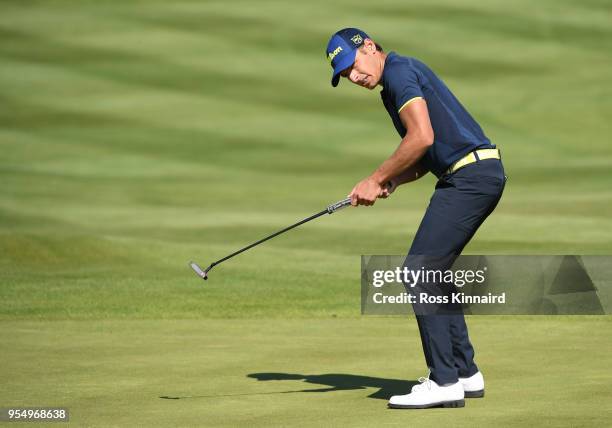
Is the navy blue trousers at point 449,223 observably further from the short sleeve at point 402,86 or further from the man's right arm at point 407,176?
the short sleeve at point 402,86

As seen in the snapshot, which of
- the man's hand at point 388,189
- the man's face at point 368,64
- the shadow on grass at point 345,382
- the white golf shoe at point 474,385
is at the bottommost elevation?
the white golf shoe at point 474,385

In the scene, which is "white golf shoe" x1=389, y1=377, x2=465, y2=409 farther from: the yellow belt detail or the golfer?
the yellow belt detail

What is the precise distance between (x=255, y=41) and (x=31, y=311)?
2457cm

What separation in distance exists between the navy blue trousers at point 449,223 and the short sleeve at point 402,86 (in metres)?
0.49

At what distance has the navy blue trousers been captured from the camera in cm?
667

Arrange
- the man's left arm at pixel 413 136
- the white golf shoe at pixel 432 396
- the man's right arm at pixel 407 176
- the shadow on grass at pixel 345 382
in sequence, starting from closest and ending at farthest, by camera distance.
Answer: the man's left arm at pixel 413 136 < the white golf shoe at pixel 432 396 < the man's right arm at pixel 407 176 < the shadow on grass at pixel 345 382

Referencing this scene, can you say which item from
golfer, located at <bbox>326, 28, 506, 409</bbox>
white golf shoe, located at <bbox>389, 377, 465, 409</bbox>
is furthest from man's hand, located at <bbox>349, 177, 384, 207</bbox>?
white golf shoe, located at <bbox>389, 377, 465, 409</bbox>

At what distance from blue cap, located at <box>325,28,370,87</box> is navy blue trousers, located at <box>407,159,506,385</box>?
2.42 feet

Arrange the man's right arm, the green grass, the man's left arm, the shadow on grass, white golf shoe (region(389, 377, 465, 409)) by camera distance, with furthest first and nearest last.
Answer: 1. the green grass
2. the shadow on grass
3. the man's right arm
4. white golf shoe (region(389, 377, 465, 409))
5. the man's left arm

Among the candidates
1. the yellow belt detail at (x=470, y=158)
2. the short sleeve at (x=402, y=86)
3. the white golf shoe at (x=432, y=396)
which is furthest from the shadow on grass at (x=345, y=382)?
the short sleeve at (x=402, y=86)

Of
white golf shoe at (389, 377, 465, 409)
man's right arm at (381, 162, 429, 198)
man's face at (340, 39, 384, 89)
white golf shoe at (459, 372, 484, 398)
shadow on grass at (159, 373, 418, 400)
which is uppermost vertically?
man's face at (340, 39, 384, 89)

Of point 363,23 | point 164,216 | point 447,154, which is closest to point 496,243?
point 164,216

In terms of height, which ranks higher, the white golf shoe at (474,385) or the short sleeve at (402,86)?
the short sleeve at (402,86)

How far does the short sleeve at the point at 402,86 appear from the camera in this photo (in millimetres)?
6445
